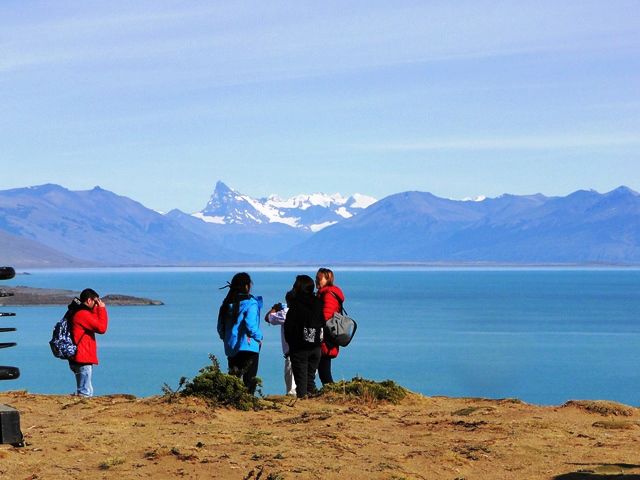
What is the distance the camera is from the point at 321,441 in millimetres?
11812

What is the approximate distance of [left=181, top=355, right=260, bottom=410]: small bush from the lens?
1412cm

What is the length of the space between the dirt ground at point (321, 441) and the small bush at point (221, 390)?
0.69ft

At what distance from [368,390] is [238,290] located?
6.99 ft

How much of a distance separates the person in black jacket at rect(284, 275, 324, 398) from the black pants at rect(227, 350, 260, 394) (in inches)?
23.1

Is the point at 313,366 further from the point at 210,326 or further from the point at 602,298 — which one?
the point at 602,298

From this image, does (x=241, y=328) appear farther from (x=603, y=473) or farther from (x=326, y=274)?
(x=603, y=473)

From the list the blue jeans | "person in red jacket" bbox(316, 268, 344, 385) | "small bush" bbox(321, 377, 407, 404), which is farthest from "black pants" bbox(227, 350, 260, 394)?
the blue jeans

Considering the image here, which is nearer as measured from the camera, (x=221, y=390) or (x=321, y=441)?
(x=321, y=441)

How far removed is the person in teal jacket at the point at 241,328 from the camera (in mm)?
15289

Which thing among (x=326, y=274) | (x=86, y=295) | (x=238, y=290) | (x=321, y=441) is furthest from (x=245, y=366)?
(x=321, y=441)

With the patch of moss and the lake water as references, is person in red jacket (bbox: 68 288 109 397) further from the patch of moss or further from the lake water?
the lake water

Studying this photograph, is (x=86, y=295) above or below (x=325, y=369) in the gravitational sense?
above

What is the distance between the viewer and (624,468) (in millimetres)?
10633

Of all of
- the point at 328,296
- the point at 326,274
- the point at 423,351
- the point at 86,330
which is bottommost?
the point at 423,351
